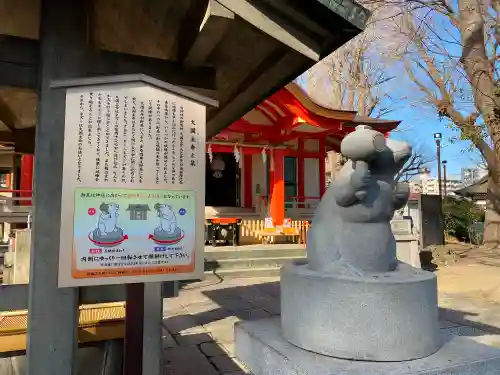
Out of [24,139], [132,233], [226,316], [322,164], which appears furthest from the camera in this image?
[322,164]

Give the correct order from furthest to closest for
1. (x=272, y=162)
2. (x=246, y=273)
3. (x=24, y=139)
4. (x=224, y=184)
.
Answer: (x=224, y=184), (x=272, y=162), (x=246, y=273), (x=24, y=139)

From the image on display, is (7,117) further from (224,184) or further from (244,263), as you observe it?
(224,184)

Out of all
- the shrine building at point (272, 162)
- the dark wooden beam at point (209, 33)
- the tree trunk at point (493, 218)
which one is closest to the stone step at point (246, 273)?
the shrine building at point (272, 162)

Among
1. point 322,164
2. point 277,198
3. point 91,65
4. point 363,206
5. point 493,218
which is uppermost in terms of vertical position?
point 322,164

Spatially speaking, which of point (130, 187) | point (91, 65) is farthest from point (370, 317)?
point (91, 65)

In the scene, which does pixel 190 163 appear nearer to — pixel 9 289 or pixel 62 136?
pixel 62 136

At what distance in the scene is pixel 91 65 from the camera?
2.54 metres

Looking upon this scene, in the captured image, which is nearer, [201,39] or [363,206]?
[201,39]

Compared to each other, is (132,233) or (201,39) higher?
(201,39)

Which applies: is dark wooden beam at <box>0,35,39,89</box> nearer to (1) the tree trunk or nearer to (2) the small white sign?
(2) the small white sign

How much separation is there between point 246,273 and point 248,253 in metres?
0.64

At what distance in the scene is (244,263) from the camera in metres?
9.11

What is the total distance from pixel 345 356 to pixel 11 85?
2.88m

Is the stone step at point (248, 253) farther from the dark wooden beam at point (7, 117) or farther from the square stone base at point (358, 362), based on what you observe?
the square stone base at point (358, 362)
